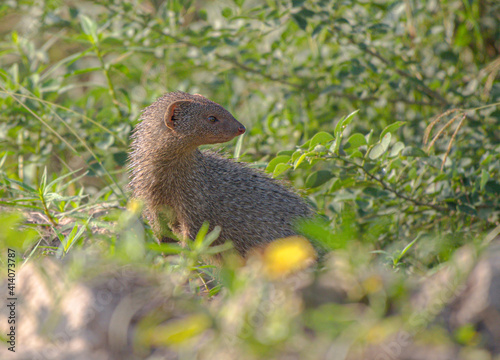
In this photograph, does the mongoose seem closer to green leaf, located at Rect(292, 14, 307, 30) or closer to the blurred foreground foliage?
the blurred foreground foliage

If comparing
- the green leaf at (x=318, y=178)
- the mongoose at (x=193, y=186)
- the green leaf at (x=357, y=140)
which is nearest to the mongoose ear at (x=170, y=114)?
the mongoose at (x=193, y=186)

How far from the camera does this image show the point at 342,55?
3.50m

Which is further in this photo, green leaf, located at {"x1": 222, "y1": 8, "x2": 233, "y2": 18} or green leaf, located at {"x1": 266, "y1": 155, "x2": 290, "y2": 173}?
green leaf, located at {"x1": 222, "y1": 8, "x2": 233, "y2": 18}

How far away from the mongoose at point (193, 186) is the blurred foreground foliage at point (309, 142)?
13 centimetres

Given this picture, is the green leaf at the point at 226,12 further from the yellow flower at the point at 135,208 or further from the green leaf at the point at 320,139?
the yellow flower at the point at 135,208

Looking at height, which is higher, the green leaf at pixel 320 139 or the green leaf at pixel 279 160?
→ the green leaf at pixel 320 139

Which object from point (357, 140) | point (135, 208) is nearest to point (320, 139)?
point (357, 140)

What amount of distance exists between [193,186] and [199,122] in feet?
0.95

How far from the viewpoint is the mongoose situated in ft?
7.96

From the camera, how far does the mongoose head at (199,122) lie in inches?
95.4

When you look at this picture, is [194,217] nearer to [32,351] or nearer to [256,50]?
[32,351]

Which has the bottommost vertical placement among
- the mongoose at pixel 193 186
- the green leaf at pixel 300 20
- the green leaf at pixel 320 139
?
the mongoose at pixel 193 186

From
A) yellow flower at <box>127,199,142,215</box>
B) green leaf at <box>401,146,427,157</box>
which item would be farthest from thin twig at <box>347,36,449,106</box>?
yellow flower at <box>127,199,142,215</box>

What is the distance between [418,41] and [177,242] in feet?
6.33
